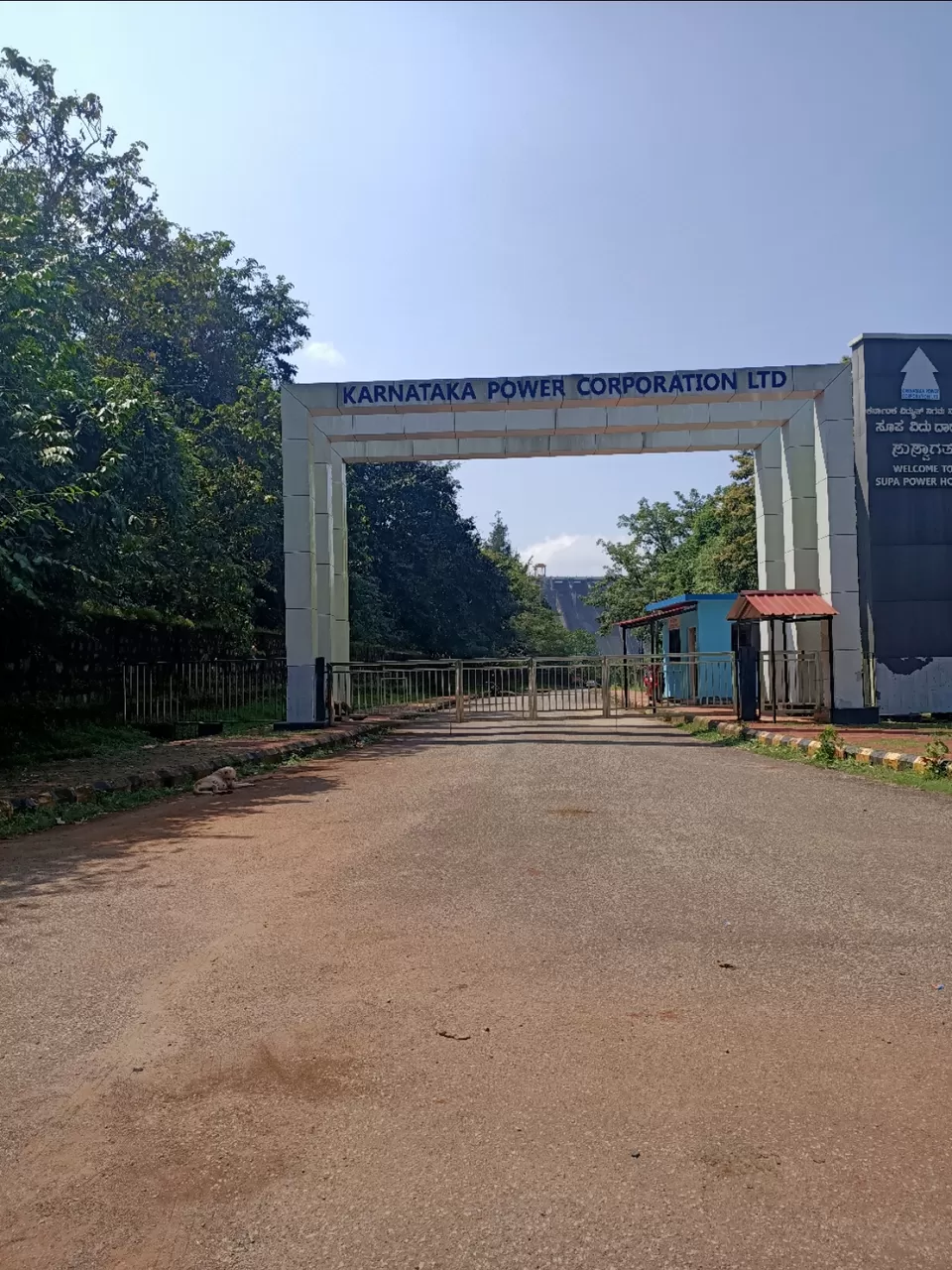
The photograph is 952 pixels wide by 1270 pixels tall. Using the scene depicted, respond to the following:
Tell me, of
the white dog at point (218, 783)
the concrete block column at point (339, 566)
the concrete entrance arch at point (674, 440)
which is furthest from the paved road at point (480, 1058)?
the concrete block column at point (339, 566)

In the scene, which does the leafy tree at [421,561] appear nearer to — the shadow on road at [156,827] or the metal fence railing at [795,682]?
the metal fence railing at [795,682]

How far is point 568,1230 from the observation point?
2.40 m

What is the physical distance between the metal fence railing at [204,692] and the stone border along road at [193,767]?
205 cm

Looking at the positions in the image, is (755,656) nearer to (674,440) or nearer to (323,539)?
(674,440)

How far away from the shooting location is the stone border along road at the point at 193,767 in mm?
9250

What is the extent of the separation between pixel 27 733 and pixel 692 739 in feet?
34.9

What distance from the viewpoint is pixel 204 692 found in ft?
62.4

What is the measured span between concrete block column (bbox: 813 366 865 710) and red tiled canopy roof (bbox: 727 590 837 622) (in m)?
0.46

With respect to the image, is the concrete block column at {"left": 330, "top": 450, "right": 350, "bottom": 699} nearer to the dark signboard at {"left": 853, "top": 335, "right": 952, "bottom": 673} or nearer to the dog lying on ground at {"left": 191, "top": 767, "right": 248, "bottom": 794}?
the dog lying on ground at {"left": 191, "top": 767, "right": 248, "bottom": 794}

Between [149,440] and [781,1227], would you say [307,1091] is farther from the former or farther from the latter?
[149,440]

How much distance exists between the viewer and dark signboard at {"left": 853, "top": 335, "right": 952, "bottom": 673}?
18.6 meters

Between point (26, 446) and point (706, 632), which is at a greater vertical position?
point (26, 446)

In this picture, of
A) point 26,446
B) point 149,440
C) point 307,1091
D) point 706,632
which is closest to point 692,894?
point 307,1091

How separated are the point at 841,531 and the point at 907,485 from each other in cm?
259
